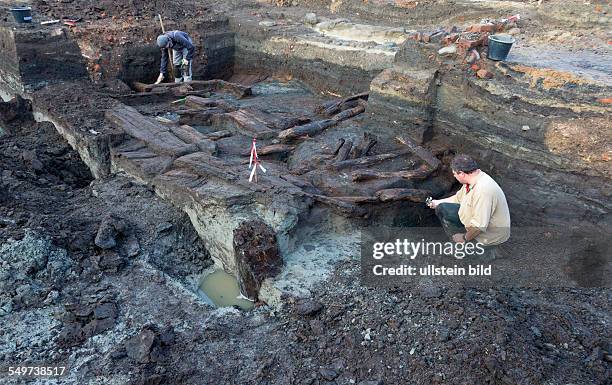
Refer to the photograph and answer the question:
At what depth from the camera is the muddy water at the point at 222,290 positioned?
5121 mm

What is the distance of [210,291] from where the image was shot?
5.31 metres

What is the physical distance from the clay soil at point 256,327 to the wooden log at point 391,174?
1323mm

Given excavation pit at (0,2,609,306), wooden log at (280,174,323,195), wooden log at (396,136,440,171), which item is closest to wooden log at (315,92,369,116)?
excavation pit at (0,2,609,306)

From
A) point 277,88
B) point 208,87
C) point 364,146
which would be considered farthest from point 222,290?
point 277,88

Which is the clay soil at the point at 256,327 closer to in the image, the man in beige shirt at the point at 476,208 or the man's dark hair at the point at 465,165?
the man in beige shirt at the point at 476,208

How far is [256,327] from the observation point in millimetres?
4336

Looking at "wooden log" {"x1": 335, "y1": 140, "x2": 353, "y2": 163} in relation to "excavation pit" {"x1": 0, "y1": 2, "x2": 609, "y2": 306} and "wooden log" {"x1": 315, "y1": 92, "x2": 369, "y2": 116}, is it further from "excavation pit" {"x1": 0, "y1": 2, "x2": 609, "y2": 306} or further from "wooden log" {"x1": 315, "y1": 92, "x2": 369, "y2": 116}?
"wooden log" {"x1": 315, "y1": 92, "x2": 369, "y2": 116}

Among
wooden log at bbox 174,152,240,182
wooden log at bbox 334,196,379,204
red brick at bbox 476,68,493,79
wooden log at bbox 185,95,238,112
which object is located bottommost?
wooden log at bbox 185,95,238,112

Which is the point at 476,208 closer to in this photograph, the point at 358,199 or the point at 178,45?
the point at 358,199

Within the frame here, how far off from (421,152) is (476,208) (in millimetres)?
2080

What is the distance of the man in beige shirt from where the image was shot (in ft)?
14.9

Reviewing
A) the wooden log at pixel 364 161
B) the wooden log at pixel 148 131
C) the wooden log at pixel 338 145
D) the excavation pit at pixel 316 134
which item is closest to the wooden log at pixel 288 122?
the excavation pit at pixel 316 134

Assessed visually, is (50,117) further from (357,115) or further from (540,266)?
(540,266)

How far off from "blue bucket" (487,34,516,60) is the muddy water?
4.32 meters
